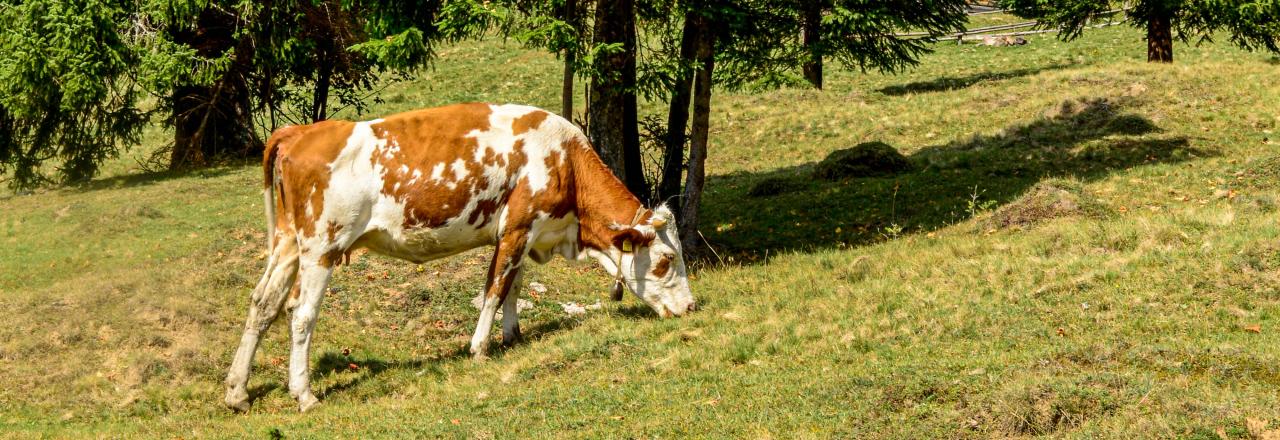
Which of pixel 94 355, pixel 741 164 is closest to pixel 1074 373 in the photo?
pixel 94 355

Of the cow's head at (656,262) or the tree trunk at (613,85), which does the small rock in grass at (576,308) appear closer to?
the cow's head at (656,262)

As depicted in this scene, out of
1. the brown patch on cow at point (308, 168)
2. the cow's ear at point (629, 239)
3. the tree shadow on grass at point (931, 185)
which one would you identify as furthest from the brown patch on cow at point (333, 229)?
the tree shadow on grass at point (931, 185)

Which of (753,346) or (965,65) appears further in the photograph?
(965,65)

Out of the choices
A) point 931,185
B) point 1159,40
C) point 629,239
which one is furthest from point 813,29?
point 1159,40

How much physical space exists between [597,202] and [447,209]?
1757 millimetres

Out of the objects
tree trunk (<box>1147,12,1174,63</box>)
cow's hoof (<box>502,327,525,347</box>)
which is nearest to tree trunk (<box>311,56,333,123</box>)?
cow's hoof (<box>502,327,525,347</box>)

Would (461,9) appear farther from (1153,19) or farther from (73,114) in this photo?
(1153,19)

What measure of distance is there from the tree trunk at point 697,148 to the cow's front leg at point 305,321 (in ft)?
22.1

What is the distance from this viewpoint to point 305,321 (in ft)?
35.6

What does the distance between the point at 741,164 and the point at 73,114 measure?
55.7 ft

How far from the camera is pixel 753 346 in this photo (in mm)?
10570

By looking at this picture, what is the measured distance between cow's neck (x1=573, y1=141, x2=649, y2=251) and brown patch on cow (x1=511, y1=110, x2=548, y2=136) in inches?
21.4

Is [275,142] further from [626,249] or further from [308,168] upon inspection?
[626,249]

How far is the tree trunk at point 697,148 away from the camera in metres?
16.2
